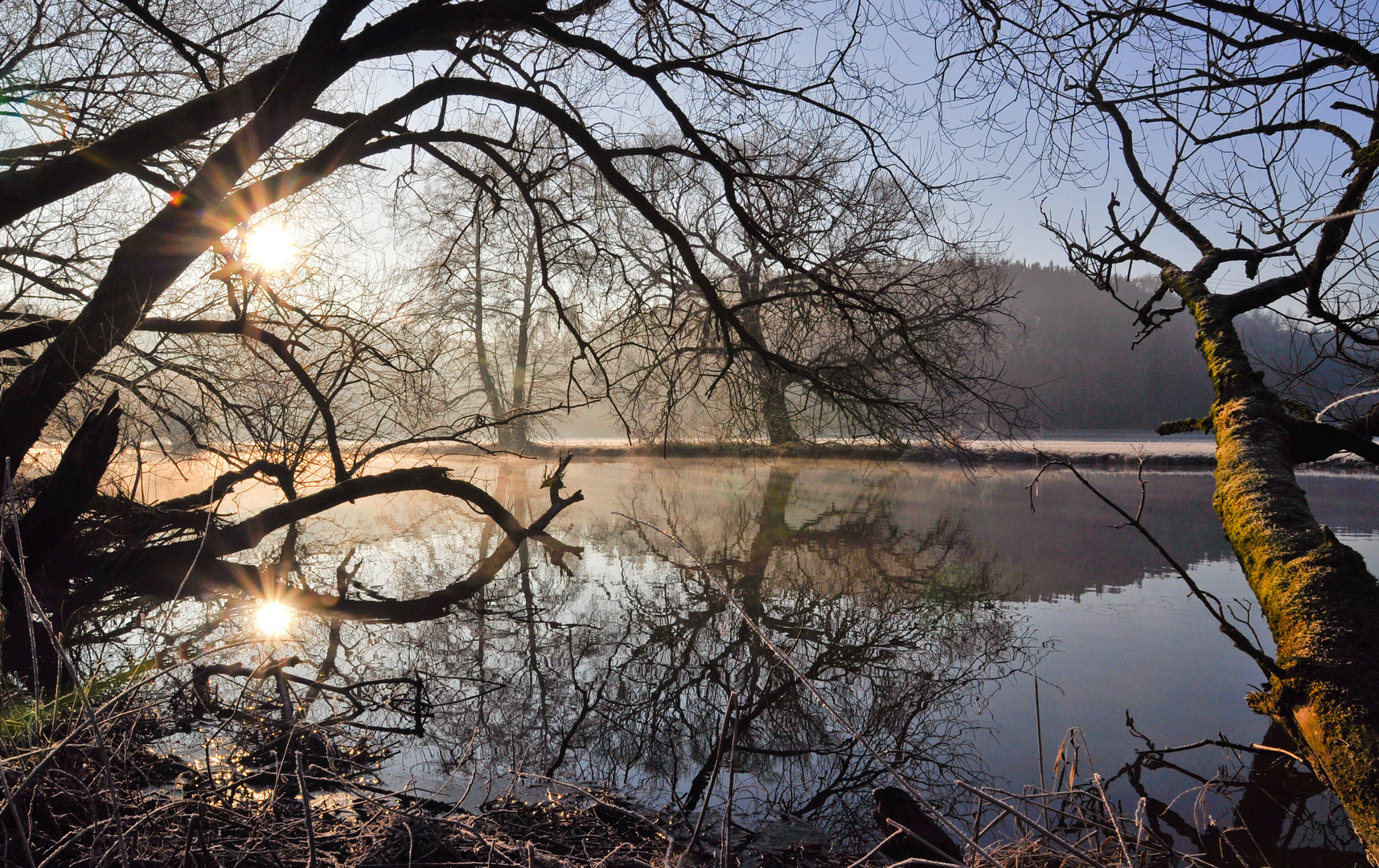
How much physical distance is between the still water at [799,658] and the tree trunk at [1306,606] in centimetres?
43

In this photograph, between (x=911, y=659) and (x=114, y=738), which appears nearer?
(x=114, y=738)

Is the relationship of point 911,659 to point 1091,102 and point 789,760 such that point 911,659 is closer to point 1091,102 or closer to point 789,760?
point 789,760

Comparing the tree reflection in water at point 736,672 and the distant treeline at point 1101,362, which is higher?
the distant treeline at point 1101,362

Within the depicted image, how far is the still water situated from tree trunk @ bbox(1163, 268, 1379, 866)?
43 cm

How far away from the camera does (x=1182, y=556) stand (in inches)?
259

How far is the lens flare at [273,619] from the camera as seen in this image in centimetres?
425

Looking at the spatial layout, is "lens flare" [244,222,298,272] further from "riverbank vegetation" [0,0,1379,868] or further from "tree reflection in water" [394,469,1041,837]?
"tree reflection in water" [394,469,1041,837]

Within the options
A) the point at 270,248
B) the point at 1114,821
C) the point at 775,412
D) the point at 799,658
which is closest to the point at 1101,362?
the point at 775,412

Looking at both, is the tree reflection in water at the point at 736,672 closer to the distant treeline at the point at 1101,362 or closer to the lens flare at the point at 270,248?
the lens flare at the point at 270,248

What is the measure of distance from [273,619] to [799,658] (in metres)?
2.91

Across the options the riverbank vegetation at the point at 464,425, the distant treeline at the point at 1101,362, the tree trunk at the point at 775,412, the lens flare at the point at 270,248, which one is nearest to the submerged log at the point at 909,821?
the riverbank vegetation at the point at 464,425

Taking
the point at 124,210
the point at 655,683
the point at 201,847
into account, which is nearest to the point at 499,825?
the point at 201,847

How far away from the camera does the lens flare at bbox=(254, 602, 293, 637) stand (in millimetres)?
4250

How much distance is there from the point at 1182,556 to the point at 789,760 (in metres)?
5.26
